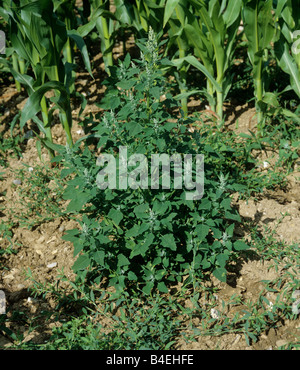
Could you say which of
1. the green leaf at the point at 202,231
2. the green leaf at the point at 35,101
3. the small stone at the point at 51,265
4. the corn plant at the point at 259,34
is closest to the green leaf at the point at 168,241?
the green leaf at the point at 202,231

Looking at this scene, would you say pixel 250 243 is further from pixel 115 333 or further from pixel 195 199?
pixel 115 333

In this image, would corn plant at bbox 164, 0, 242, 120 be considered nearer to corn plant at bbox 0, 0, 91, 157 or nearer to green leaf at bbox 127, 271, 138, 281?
corn plant at bbox 0, 0, 91, 157

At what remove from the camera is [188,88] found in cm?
412

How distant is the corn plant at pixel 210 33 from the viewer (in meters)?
3.41

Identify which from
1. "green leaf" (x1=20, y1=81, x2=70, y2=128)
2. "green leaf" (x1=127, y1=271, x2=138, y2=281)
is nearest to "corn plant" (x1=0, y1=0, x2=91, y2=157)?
"green leaf" (x1=20, y1=81, x2=70, y2=128)

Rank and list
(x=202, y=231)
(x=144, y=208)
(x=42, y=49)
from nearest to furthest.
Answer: (x=144, y=208), (x=202, y=231), (x=42, y=49)

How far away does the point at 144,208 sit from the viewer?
7.77 feet

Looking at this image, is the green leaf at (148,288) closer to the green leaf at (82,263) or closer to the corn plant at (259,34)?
the green leaf at (82,263)

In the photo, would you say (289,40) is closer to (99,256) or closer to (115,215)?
(115,215)

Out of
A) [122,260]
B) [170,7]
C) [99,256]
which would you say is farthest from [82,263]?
[170,7]

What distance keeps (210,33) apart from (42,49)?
1182mm

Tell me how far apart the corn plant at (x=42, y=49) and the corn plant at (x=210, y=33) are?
782 mm

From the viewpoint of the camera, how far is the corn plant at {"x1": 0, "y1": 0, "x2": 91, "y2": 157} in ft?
10.0

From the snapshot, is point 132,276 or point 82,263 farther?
point 132,276
